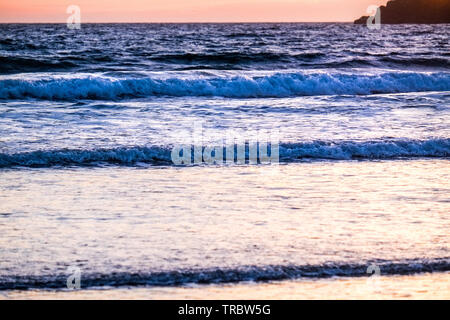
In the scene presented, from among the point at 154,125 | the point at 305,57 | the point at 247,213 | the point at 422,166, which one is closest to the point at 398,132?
the point at 422,166

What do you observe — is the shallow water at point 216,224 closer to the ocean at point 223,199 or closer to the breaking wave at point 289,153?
the ocean at point 223,199

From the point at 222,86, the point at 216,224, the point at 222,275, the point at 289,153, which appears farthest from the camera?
the point at 222,86

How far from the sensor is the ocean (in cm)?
527

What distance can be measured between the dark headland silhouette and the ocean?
123 m

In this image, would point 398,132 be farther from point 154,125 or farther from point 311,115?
point 154,125

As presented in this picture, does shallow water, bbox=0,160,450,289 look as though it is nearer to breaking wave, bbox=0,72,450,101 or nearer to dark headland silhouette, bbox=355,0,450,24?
breaking wave, bbox=0,72,450,101

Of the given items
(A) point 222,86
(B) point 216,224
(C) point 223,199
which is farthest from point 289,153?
(A) point 222,86

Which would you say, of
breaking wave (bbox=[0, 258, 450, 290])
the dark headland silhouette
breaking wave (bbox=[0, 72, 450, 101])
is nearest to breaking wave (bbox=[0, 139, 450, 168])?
breaking wave (bbox=[0, 258, 450, 290])

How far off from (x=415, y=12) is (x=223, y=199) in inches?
5514

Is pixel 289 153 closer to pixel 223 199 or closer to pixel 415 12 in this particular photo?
pixel 223 199

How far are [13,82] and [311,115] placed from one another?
8.61 m

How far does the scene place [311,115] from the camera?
14.8 metres

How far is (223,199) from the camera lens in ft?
25.2

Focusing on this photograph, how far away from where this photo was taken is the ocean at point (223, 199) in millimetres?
5266
